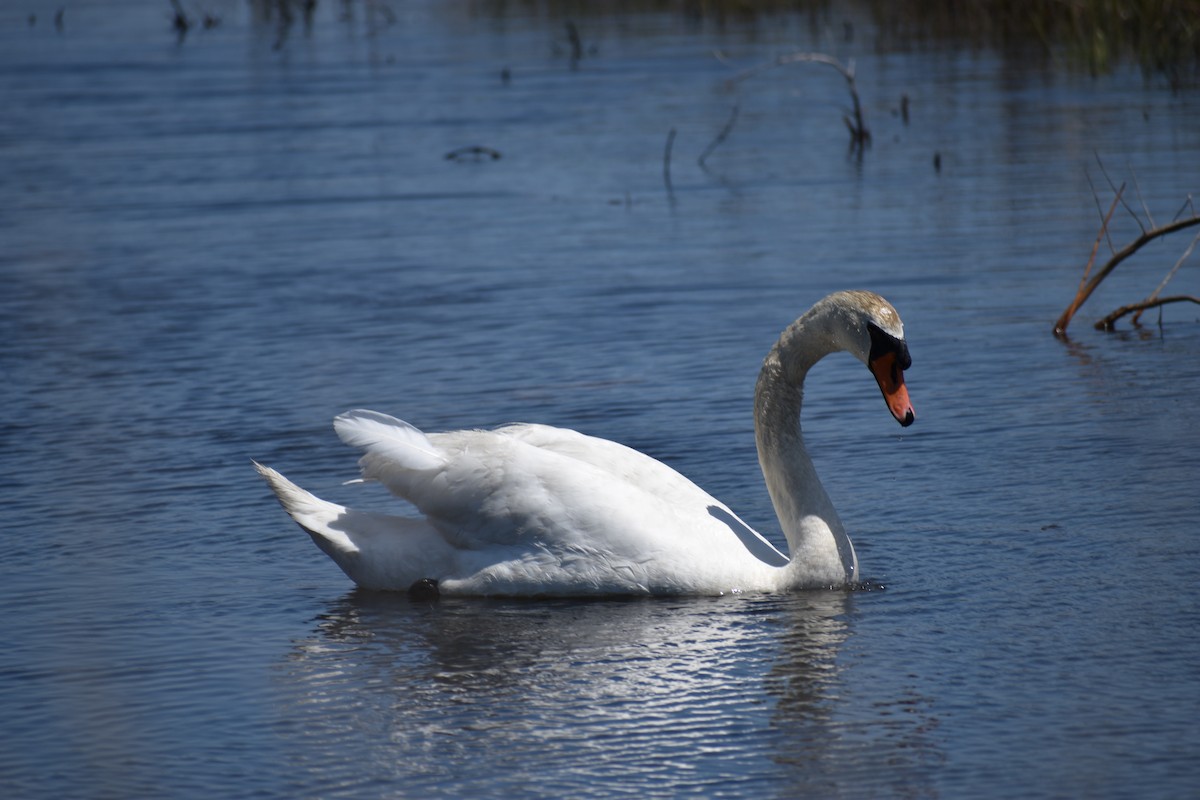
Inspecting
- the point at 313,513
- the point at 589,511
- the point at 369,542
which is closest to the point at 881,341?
the point at 589,511

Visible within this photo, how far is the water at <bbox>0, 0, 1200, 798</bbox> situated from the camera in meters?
5.23

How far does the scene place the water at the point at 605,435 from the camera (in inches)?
206

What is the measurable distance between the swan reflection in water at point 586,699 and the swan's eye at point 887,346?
86 cm

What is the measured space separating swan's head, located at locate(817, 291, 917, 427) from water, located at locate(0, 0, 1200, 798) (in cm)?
67

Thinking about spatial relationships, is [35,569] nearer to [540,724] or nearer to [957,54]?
[540,724]

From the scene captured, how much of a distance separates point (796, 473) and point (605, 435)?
2.15 metres

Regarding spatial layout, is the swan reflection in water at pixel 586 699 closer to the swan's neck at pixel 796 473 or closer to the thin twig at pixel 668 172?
the swan's neck at pixel 796 473

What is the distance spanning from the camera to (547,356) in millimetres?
10609

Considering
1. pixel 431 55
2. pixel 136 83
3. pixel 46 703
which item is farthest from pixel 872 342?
pixel 431 55

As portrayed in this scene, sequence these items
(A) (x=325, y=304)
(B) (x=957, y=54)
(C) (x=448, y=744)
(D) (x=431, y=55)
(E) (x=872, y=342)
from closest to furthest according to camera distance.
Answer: (C) (x=448, y=744) < (E) (x=872, y=342) < (A) (x=325, y=304) < (B) (x=957, y=54) < (D) (x=431, y=55)

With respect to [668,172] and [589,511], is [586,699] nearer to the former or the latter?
[589,511]

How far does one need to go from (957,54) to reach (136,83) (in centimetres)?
1201

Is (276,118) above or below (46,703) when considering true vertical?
above

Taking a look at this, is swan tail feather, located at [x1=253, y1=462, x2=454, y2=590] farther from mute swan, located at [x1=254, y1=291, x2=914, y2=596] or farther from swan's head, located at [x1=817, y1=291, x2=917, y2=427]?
swan's head, located at [x1=817, y1=291, x2=917, y2=427]
